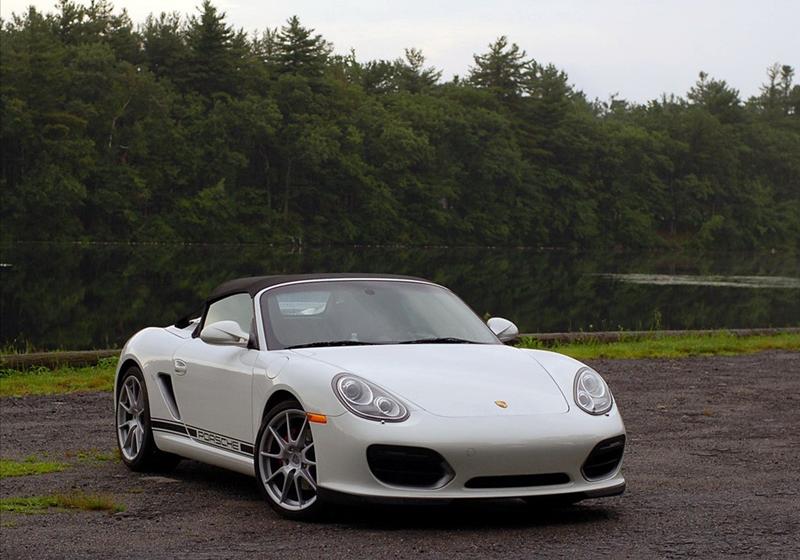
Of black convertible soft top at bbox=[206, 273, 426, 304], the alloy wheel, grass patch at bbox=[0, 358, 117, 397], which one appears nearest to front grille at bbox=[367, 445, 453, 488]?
the alloy wheel

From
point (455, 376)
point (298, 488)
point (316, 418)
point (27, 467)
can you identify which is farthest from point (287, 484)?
point (27, 467)

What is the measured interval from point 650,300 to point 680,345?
33346 millimetres

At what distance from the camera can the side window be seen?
832cm

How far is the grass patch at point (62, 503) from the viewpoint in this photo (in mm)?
7855

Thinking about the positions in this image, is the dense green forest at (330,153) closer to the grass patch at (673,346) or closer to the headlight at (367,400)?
the grass patch at (673,346)

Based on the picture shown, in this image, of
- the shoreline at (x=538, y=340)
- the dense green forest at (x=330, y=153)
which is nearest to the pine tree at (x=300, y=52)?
the dense green forest at (x=330, y=153)

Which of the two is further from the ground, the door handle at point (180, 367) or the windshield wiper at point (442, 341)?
the windshield wiper at point (442, 341)

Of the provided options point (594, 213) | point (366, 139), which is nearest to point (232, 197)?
point (366, 139)

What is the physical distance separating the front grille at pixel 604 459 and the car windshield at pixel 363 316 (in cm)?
127

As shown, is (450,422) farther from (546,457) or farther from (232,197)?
(232,197)

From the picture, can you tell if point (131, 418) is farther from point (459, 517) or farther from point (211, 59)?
point (211, 59)

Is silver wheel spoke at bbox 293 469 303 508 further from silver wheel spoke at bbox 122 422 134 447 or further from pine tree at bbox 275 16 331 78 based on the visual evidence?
pine tree at bbox 275 16 331 78

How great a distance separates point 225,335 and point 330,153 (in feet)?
340

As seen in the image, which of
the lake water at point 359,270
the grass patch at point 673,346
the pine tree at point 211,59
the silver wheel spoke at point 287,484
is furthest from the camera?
the pine tree at point 211,59
